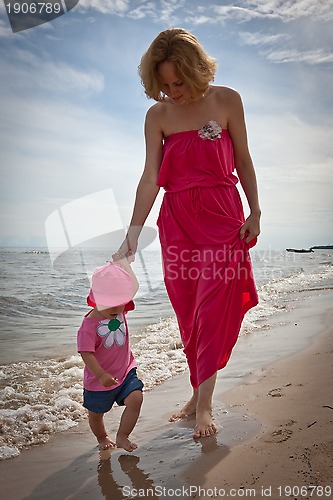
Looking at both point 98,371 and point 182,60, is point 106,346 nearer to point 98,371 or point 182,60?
point 98,371

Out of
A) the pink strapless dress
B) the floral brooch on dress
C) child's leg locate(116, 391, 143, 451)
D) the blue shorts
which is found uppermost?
the floral brooch on dress

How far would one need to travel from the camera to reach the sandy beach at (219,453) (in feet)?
6.30

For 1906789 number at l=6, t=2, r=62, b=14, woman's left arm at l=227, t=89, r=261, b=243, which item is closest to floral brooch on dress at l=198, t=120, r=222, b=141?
woman's left arm at l=227, t=89, r=261, b=243

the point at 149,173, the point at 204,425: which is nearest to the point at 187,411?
the point at 204,425

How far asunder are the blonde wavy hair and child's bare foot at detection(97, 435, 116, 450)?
1.85 meters

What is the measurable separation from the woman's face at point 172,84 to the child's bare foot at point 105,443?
182 centimetres

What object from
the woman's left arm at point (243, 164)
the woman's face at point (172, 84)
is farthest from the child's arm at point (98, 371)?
the woman's face at point (172, 84)

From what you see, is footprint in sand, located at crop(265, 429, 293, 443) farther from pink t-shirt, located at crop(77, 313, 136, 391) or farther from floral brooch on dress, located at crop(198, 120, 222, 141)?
floral brooch on dress, located at crop(198, 120, 222, 141)

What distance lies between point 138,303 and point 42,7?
4718 mm

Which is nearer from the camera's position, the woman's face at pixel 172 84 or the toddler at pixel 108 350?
the toddler at pixel 108 350

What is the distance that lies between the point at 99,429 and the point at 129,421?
0.67 feet

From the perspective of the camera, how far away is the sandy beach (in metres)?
1.92

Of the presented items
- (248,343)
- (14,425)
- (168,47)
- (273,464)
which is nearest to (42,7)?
(168,47)

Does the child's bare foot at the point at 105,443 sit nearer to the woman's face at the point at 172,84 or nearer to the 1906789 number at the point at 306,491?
the 1906789 number at the point at 306,491
